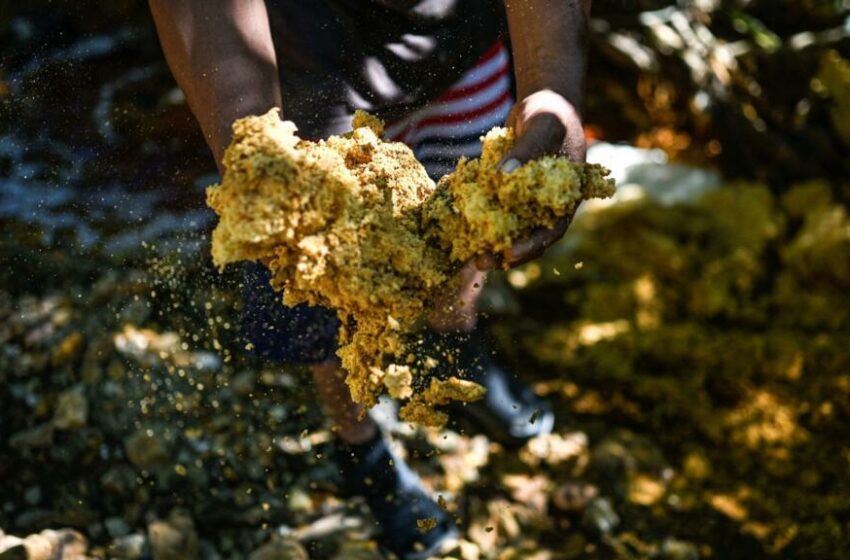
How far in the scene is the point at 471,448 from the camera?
2.58 meters

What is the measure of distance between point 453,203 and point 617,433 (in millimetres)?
1497

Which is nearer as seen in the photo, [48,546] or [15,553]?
[15,553]

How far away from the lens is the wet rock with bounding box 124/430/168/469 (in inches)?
93.1

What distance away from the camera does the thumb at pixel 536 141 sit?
4.44 feet

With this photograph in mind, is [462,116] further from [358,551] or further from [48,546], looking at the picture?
[48,546]

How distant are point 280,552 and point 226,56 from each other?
1.25 metres

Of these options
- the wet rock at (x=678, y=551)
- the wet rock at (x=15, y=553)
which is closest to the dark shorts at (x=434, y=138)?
the wet rock at (x=15, y=553)

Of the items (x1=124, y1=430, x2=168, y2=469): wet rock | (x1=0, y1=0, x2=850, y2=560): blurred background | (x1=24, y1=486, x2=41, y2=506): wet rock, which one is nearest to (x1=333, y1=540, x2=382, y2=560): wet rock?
(x1=0, y1=0, x2=850, y2=560): blurred background

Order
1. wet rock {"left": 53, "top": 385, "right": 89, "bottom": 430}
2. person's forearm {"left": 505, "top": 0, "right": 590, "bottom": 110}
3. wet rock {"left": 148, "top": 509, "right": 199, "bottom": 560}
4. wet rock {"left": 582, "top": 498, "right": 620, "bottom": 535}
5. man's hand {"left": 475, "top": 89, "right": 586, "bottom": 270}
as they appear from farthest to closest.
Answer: wet rock {"left": 53, "top": 385, "right": 89, "bottom": 430} < wet rock {"left": 582, "top": 498, "right": 620, "bottom": 535} < wet rock {"left": 148, "top": 509, "right": 199, "bottom": 560} < person's forearm {"left": 505, "top": 0, "right": 590, "bottom": 110} < man's hand {"left": 475, "top": 89, "right": 586, "bottom": 270}

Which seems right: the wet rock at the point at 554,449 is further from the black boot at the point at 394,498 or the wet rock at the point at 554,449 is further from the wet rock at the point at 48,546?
the wet rock at the point at 48,546

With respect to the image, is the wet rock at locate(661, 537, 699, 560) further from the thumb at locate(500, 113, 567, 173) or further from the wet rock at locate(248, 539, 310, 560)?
the thumb at locate(500, 113, 567, 173)

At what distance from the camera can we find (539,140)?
141cm

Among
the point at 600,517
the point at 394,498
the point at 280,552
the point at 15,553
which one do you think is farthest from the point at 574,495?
the point at 15,553

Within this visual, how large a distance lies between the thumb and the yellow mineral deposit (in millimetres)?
28
